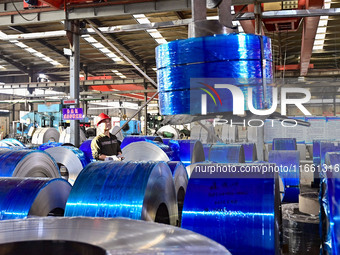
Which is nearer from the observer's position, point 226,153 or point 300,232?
point 300,232

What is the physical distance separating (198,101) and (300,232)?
269 centimetres

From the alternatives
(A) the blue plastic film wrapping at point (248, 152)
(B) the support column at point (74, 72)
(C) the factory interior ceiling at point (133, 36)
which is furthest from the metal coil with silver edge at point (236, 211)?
(B) the support column at point (74, 72)

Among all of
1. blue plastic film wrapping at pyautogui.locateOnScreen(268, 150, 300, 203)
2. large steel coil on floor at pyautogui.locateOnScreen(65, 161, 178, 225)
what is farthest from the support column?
large steel coil on floor at pyautogui.locateOnScreen(65, 161, 178, 225)

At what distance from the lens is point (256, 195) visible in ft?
8.18

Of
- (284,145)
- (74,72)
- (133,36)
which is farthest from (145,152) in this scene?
(133,36)

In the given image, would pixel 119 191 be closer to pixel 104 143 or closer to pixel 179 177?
pixel 179 177

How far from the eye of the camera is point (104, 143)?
5551 mm

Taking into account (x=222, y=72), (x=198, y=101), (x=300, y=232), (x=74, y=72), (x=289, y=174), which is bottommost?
(x=300, y=232)

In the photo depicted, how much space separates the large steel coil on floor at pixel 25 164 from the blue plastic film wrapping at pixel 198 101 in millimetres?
1580

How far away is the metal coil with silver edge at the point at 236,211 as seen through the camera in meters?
2.40

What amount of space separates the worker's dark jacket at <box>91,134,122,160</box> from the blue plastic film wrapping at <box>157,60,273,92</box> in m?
2.45

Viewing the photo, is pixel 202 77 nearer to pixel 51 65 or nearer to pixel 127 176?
pixel 127 176

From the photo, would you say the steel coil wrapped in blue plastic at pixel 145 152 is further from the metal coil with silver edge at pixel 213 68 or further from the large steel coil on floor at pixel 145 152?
the metal coil with silver edge at pixel 213 68

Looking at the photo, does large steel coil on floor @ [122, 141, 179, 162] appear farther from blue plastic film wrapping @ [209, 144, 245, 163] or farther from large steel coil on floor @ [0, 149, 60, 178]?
large steel coil on floor @ [0, 149, 60, 178]
